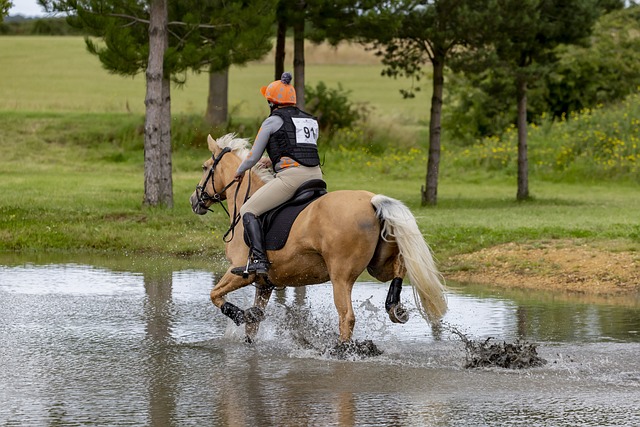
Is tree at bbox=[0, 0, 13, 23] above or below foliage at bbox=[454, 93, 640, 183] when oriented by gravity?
above

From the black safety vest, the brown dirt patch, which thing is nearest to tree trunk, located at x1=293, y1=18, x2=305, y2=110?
the brown dirt patch

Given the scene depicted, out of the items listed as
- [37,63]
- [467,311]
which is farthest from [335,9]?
[37,63]

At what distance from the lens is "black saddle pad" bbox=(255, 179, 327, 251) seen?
1056 cm

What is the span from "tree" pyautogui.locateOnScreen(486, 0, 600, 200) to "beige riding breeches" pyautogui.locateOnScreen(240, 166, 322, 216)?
15.1 meters

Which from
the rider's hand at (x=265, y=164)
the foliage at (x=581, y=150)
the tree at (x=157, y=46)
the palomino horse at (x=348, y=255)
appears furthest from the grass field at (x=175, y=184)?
the palomino horse at (x=348, y=255)

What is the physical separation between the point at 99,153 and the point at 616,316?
27287mm

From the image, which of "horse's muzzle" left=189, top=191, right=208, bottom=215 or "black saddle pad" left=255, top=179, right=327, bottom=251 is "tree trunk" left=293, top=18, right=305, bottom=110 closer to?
"horse's muzzle" left=189, top=191, right=208, bottom=215

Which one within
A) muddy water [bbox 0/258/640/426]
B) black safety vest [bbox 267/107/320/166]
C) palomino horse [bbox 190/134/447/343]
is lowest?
muddy water [bbox 0/258/640/426]

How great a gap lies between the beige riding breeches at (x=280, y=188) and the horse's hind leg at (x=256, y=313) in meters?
0.91

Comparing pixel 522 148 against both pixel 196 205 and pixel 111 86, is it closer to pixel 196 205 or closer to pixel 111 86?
pixel 196 205

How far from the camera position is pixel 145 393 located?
8570mm

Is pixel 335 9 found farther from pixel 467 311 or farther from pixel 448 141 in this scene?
pixel 448 141

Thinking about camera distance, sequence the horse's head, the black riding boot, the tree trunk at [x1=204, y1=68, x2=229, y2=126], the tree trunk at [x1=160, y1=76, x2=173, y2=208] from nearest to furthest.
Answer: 1. the black riding boot
2. the horse's head
3. the tree trunk at [x1=160, y1=76, x2=173, y2=208]
4. the tree trunk at [x1=204, y1=68, x2=229, y2=126]

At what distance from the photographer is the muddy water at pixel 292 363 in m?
7.95
